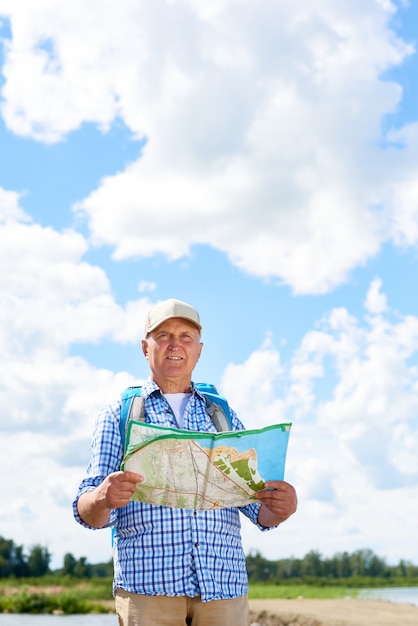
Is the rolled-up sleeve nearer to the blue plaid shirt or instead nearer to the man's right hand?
the blue plaid shirt

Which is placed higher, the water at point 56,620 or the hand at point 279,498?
the hand at point 279,498

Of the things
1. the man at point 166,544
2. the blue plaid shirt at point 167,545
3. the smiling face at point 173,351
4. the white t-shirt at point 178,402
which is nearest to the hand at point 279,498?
the man at point 166,544

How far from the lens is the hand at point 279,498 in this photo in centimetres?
282

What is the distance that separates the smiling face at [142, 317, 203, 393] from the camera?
309 centimetres

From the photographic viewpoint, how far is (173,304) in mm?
3100

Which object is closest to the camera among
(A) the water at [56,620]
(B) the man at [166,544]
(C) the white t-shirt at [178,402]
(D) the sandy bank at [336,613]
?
(B) the man at [166,544]

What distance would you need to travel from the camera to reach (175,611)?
2768 mm

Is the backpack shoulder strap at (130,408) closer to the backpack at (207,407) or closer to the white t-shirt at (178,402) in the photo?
the backpack at (207,407)

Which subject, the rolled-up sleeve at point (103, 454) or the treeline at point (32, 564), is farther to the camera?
the treeline at point (32, 564)

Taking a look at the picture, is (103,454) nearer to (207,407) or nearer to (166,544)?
(166,544)

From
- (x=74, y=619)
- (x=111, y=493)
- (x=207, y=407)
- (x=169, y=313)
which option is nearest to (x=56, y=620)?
(x=74, y=619)

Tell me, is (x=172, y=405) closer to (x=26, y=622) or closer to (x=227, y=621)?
(x=227, y=621)

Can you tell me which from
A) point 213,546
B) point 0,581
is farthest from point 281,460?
point 0,581

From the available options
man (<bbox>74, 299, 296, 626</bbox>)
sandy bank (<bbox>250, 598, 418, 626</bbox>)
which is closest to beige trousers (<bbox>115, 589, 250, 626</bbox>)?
man (<bbox>74, 299, 296, 626</bbox>)
